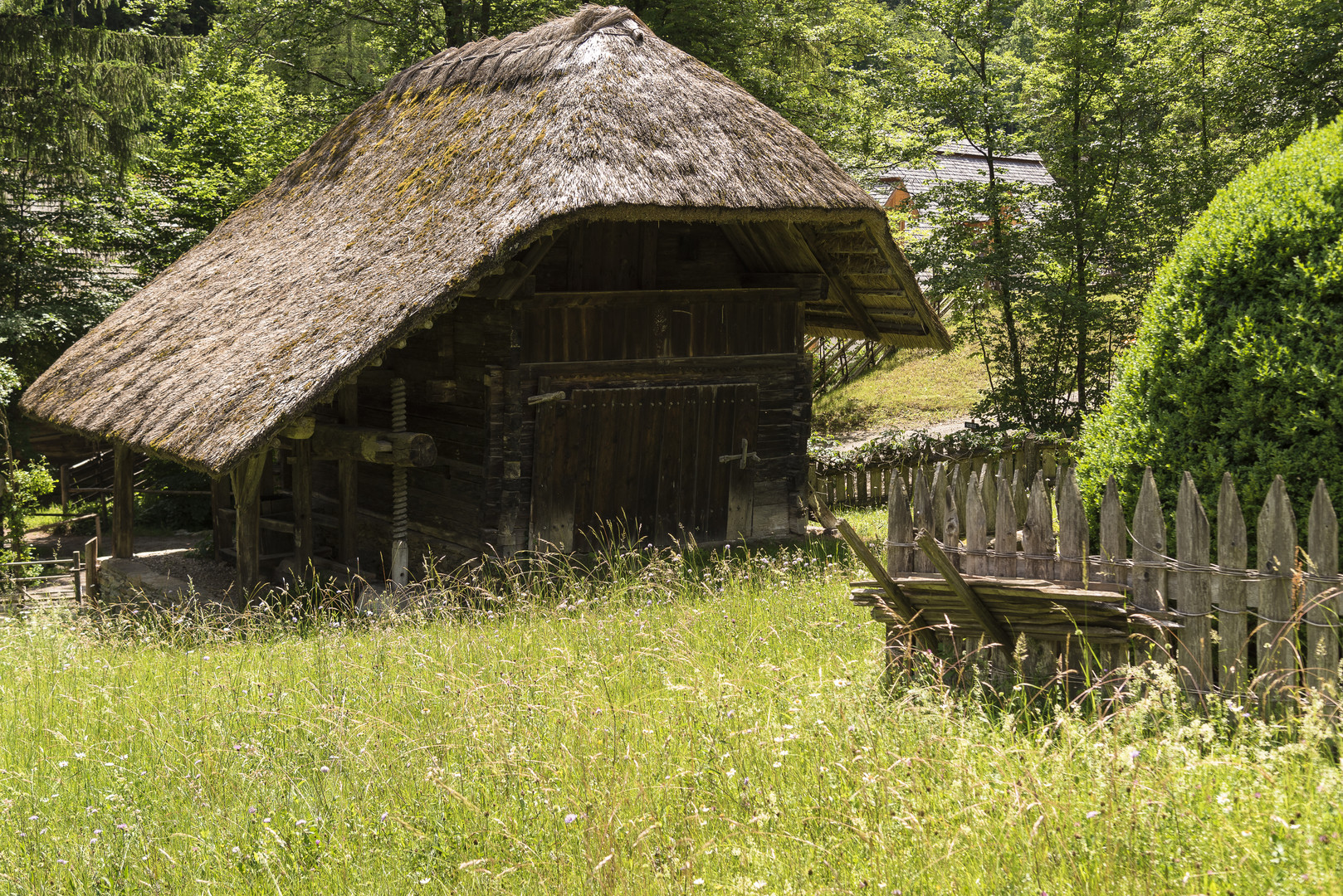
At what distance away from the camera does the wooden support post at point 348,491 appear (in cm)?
937

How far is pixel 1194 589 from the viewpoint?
12.3 ft

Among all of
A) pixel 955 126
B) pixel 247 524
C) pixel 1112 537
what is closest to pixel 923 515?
pixel 1112 537

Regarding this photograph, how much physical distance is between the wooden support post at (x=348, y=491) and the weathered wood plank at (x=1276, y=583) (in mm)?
7420

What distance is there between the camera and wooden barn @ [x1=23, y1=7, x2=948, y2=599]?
25.6 ft

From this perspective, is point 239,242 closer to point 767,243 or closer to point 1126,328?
point 767,243

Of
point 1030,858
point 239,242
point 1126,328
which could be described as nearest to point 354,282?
point 239,242

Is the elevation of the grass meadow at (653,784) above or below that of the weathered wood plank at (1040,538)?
below

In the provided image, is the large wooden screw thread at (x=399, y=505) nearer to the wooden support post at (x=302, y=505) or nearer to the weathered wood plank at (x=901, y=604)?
the wooden support post at (x=302, y=505)

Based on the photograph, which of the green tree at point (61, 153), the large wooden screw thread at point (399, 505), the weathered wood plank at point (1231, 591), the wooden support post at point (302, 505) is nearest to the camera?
the weathered wood plank at point (1231, 591)

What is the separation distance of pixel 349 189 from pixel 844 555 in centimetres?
587

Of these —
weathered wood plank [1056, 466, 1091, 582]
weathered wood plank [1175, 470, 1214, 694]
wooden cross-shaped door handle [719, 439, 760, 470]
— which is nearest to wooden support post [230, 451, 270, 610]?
wooden cross-shaped door handle [719, 439, 760, 470]

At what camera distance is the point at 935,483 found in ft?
14.8

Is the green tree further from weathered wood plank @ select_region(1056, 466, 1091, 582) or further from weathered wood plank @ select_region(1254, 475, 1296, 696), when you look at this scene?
weathered wood plank @ select_region(1254, 475, 1296, 696)

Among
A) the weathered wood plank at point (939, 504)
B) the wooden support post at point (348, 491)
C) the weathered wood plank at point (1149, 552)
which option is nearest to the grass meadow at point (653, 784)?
the weathered wood plank at point (1149, 552)
